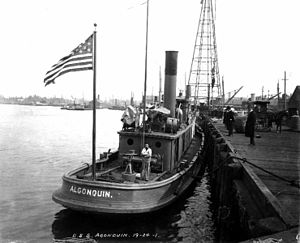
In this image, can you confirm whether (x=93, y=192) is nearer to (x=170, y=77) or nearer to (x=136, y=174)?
(x=136, y=174)

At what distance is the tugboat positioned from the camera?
10250 millimetres

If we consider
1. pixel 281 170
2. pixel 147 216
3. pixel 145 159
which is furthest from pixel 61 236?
pixel 281 170

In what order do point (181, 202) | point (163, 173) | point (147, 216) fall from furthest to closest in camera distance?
point (181, 202) < point (163, 173) < point (147, 216)

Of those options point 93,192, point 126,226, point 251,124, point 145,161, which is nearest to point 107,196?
point 93,192

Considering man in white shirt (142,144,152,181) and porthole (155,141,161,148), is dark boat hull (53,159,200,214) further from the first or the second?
porthole (155,141,161,148)

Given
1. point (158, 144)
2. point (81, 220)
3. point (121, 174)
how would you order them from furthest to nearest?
point (158, 144) < point (121, 174) < point (81, 220)

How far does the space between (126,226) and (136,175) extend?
6.40 ft

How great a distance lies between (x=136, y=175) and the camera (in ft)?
39.7

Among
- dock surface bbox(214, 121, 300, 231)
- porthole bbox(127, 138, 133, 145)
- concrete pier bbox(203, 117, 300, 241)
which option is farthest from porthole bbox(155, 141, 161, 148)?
dock surface bbox(214, 121, 300, 231)

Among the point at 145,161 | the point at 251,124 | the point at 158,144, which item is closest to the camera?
the point at 145,161

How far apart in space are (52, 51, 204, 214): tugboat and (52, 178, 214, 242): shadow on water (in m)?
0.47

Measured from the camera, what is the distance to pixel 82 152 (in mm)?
30188

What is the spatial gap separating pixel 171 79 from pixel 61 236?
862 cm

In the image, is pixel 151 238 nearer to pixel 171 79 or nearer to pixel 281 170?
pixel 281 170
